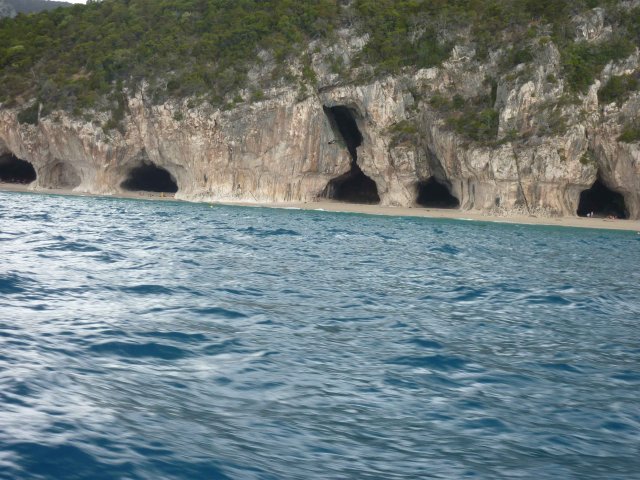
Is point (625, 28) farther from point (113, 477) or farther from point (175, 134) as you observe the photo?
point (113, 477)

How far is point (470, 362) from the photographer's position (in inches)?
321

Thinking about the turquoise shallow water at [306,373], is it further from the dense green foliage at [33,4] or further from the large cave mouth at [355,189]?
the dense green foliage at [33,4]

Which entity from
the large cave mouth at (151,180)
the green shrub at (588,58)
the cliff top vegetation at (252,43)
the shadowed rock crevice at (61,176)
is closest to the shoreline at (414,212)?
the shadowed rock crevice at (61,176)

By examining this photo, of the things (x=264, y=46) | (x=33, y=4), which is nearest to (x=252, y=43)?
(x=264, y=46)

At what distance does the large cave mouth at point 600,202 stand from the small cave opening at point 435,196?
1115cm

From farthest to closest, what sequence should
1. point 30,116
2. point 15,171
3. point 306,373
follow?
1. point 15,171
2. point 30,116
3. point 306,373

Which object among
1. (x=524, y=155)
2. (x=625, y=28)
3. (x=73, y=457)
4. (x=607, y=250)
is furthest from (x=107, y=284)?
(x=625, y=28)

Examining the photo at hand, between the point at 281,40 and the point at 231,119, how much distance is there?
9306mm

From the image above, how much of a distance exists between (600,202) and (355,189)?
23570 millimetres

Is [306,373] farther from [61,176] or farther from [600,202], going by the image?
[61,176]

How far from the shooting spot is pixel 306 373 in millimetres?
7363

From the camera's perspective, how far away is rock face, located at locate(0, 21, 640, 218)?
172 ft

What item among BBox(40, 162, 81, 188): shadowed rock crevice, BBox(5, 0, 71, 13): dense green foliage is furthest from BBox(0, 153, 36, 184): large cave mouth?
BBox(5, 0, 71, 13): dense green foliage

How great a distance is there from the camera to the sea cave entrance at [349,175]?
64062 millimetres
